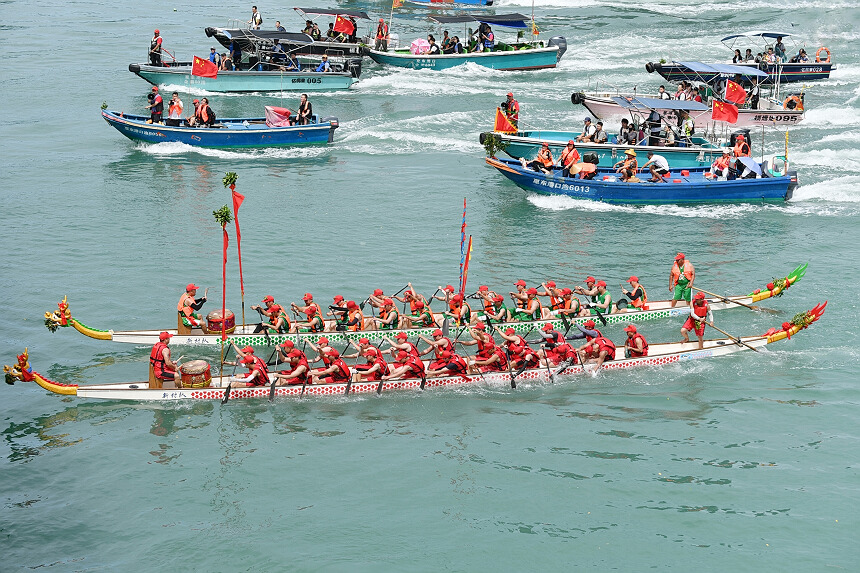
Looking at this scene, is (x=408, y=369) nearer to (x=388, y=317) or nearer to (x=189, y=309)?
(x=388, y=317)

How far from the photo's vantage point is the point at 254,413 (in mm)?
22609

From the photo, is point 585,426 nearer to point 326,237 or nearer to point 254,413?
point 254,413

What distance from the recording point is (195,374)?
2256cm

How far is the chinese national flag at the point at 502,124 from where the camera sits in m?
39.6

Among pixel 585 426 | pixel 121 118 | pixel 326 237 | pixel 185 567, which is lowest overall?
pixel 185 567

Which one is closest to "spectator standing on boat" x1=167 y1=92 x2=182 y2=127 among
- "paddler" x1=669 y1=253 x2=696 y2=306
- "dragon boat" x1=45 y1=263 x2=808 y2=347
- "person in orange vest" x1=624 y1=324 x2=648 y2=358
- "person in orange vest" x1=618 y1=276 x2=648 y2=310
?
"dragon boat" x1=45 y1=263 x2=808 y2=347

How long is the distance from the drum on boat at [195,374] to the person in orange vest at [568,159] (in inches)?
735

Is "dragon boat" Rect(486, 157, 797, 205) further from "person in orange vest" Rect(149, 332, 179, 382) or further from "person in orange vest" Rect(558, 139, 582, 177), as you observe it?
"person in orange vest" Rect(149, 332, 179, 382)

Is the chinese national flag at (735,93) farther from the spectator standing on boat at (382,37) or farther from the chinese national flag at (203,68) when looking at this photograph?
the chinese national flag at (203,68)

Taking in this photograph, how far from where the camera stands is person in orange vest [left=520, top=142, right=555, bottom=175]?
37062 mm

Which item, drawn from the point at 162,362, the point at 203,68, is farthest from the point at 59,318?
the point at 203,68

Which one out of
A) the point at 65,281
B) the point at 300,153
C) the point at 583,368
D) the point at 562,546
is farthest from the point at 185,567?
the point at 300,153

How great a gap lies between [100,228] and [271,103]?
1717 cm

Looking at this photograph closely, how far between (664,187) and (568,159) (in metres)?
3.73
